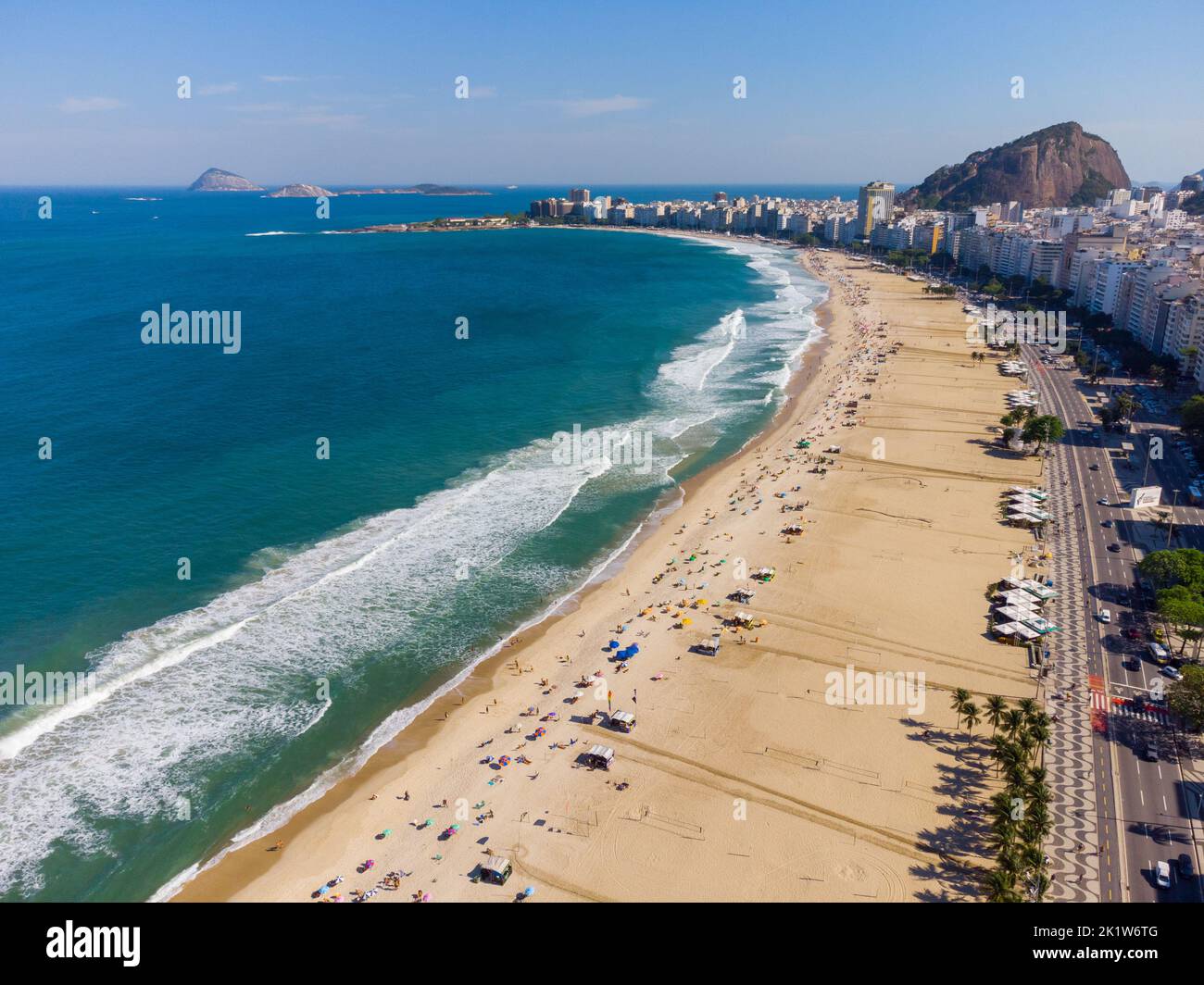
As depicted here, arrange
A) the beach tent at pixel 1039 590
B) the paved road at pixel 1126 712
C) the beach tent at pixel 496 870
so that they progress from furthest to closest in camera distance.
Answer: the beach tent at pixel 1039 590 → the beach tent at pixel 496 870 → the paved road at pixel 1126 712

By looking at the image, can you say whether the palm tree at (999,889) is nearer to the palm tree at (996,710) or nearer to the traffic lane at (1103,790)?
the traffic lane at (1103,790)

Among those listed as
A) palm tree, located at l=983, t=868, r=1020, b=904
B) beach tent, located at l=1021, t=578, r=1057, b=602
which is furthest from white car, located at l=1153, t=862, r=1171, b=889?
beach tent, located at l=1021, t=578, r=1057, b=602

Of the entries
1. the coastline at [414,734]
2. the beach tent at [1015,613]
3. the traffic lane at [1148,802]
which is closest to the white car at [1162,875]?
the traffic lane at [1148,802]

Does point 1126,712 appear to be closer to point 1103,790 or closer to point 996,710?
point 1103,790

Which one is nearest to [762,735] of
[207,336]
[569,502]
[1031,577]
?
[1031,577]

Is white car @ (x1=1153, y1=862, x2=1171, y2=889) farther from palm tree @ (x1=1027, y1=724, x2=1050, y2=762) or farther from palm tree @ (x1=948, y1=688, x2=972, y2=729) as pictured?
palm tree @ (x1=948, y1=688, x2=972, y2=729)
